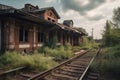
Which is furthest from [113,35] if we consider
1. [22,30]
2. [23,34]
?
[22,30]

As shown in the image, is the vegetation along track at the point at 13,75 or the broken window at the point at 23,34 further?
the broken window at the point at 23,34

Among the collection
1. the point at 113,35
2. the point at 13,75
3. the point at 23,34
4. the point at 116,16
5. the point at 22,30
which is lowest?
the point at 13,75

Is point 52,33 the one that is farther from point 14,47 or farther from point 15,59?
point 15,59

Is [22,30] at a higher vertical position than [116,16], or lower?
lower

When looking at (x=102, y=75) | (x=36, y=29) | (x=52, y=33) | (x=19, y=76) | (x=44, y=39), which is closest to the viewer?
(x=19, y=76)

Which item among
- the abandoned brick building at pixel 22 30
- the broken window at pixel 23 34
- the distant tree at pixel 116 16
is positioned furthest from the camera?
the distant tree at pixel 116 16

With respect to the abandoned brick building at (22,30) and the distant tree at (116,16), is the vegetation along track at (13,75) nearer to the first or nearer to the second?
the abandoned brick building at (22,30)

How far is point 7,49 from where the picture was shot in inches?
488

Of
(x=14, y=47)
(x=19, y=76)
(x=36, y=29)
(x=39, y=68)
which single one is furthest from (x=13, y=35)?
(x=19, y=76)

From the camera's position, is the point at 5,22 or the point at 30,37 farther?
the point at 30,37

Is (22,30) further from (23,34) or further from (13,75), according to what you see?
(13,75)

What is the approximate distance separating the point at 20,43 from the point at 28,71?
22.0ft

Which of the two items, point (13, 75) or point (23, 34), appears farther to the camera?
point (23, 34)

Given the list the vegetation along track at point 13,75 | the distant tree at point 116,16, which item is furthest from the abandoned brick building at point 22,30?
the distant tree at point 116,16
